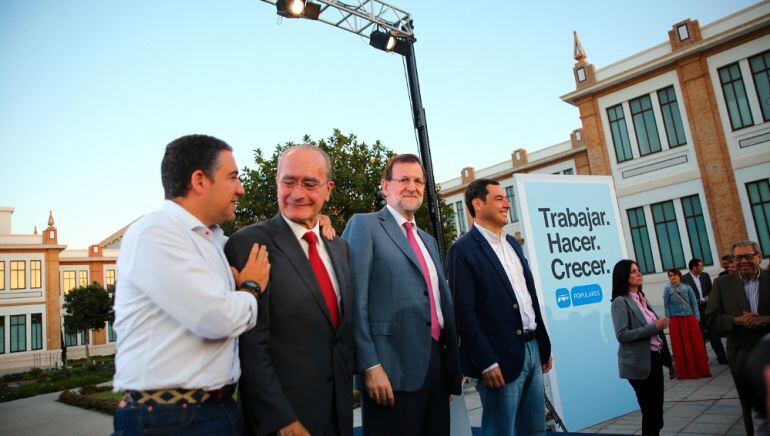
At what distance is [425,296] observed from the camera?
2441 mm

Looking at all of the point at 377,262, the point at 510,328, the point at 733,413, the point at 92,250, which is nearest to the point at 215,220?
the point at 377,262

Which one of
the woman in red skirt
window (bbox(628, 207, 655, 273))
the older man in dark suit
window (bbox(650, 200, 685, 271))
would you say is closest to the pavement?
the woman in red skirt

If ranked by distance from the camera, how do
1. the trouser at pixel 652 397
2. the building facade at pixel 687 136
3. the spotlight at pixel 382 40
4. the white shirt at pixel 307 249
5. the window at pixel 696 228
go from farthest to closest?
the window at pixel 696 228, the building facade at pixel 687 136, the spotlight at pixel 382 40, the trouser at pixel 652 397, the white shirt at pixel 307 249

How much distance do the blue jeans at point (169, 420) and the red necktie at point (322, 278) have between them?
0.59 meters

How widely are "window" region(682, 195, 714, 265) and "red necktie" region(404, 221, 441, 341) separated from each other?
19.4m

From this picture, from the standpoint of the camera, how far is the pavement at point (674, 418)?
459cm

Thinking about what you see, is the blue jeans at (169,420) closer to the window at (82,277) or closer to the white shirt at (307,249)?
the white shirt at (307,249)

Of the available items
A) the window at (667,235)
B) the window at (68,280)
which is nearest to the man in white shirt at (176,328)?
the window at (667,235)

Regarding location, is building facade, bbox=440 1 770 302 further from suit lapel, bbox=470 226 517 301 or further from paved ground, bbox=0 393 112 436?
paved ground, bbox=0 393 112 436

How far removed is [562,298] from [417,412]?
11.6ft

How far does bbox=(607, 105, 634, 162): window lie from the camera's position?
65.8ft

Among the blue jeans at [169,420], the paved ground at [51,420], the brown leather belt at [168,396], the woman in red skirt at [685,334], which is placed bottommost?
the paved ground at [51,420]

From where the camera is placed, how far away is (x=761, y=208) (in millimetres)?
16641

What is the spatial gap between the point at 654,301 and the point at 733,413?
51.8ft
